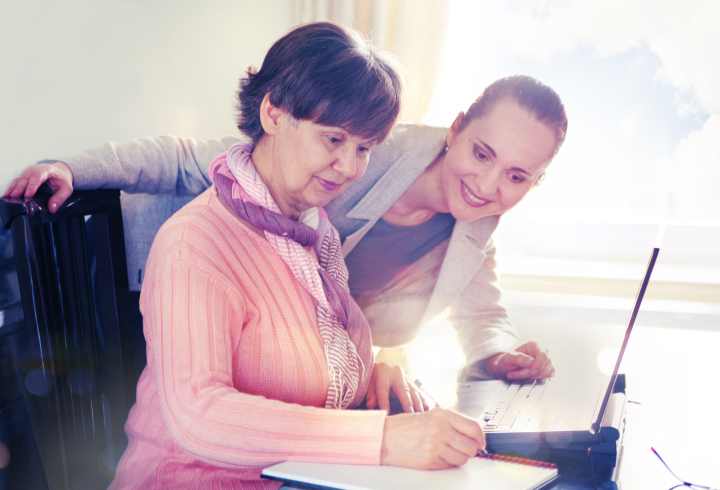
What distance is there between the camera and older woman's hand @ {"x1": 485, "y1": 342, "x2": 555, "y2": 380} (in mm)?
945

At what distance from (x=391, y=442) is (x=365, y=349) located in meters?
0.32

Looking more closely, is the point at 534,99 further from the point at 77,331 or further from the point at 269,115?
the point at 77,331

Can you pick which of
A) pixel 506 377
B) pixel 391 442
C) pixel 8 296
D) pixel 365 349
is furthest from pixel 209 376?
pixel 506 377

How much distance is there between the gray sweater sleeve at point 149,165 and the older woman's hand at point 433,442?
718 millimetres

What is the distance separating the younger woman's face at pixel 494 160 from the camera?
46.3 inches

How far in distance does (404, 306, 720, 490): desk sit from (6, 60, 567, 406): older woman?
126 millimetres

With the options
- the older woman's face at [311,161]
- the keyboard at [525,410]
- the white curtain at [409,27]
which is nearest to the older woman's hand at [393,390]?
the keyboard at [525,410]

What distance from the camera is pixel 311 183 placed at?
87 cm

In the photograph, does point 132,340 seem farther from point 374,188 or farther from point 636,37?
point 636,37

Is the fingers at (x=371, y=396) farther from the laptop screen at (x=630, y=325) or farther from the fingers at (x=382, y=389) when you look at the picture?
the laptop screen at (x=630, y=325)

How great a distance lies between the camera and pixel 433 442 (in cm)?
61

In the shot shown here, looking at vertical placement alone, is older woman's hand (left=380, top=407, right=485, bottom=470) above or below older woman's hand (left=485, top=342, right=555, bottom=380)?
above

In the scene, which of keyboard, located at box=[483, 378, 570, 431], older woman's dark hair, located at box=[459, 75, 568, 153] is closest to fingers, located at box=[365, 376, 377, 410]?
keyboard, located at box=[483, 378, 570, 431]

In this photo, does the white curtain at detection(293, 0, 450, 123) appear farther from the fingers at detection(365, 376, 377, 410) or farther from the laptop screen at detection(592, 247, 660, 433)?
the laptop screen at detection(592, 247, 660, 433)
